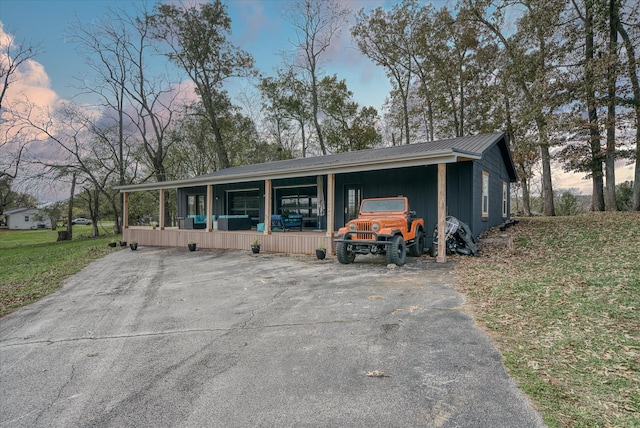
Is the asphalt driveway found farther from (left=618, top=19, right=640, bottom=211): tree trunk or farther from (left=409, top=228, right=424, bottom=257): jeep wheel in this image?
(left=618, top=19, right=640, bottom=211): tree trunk

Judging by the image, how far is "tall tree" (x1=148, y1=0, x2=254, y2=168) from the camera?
21.9m

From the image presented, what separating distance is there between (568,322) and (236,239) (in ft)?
33.2

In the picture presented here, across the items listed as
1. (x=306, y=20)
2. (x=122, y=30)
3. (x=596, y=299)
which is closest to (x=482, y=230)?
(x=596, y=299)

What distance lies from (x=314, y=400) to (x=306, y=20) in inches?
964

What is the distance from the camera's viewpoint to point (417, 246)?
343 inches

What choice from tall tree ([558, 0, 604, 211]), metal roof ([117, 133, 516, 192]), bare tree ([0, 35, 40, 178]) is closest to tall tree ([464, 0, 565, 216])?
tall tree ([558, 0, 604, 211])

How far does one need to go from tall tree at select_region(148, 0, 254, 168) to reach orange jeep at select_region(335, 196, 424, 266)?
55.6ft

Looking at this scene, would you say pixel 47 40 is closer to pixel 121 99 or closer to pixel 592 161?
pixel 121 99

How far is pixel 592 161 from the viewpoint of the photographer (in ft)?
46.9

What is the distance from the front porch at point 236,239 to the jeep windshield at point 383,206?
1.58m

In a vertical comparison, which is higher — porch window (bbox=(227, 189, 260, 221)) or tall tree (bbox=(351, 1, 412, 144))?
tall tree (bbox=(351, 1, 412, 144))

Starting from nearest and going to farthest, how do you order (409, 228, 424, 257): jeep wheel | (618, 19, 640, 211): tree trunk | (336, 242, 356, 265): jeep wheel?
(336, 242, 356, 265): jeep wheel, (409, 228, 424, 257): jeep wheel, (618, 19, 640, 211): tree trunk

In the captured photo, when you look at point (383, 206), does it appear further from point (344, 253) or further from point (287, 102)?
point (287, 102)

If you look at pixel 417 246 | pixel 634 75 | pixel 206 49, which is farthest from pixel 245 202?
Result: pixel 634 75
